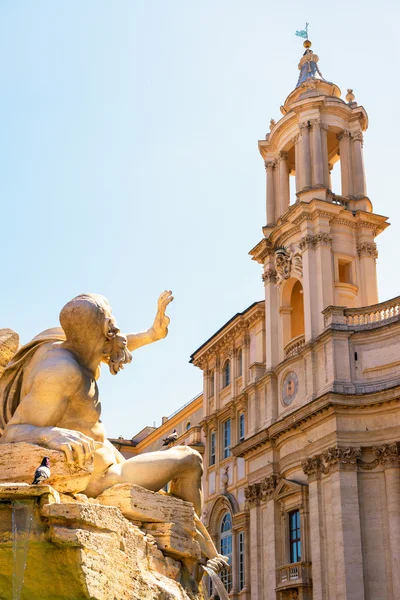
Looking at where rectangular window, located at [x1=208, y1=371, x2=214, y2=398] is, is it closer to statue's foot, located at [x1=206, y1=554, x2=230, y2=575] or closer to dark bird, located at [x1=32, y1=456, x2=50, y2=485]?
statue's foot, located at [x1=206, y1=554, x2=230, y2=575]

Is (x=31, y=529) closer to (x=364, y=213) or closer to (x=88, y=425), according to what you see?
(x=88, y=425)

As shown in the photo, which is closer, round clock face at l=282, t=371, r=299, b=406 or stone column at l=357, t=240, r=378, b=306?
round clock face at l=282, t=371, r=299, b=406

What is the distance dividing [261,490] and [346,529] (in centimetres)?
674

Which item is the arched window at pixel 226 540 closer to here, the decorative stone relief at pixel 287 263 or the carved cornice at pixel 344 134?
the decorative stone relief at pixel 287 263

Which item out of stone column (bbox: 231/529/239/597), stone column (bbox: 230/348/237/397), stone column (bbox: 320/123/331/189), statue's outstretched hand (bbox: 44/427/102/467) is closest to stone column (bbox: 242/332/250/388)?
stone column (bbox: 230/348/237/397)

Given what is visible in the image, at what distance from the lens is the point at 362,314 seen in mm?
31047

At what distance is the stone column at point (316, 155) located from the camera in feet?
118

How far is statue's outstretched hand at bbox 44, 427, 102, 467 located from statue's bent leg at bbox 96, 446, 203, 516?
552 millimetres

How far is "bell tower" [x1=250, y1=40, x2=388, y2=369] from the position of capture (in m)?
34.0

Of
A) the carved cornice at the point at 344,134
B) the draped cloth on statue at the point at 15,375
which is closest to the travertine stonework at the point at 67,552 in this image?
the draped cloth on statue at the point at 15,375

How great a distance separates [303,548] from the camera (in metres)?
29.9

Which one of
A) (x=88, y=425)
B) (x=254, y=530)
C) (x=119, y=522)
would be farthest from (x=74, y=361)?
(x=254, y=530)

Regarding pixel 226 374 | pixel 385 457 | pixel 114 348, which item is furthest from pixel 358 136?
pixel 114 348

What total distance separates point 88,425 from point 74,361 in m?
0.41
